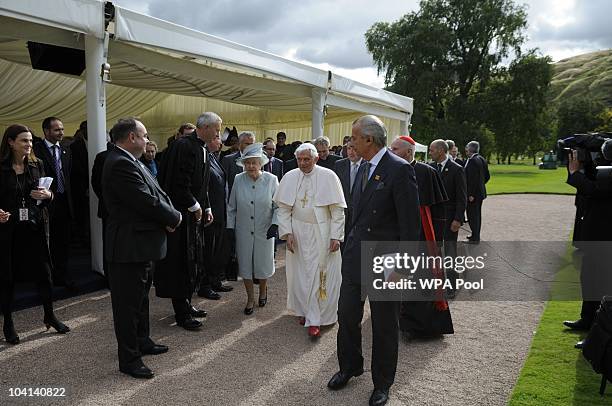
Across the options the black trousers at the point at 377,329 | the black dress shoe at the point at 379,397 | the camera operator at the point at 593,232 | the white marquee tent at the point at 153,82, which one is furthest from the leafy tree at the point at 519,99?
the black dress shoe at the point at 379,397

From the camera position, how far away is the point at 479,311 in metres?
5.79

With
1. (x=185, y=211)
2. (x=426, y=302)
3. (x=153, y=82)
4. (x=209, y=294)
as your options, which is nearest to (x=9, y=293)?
(x=185, y=211)

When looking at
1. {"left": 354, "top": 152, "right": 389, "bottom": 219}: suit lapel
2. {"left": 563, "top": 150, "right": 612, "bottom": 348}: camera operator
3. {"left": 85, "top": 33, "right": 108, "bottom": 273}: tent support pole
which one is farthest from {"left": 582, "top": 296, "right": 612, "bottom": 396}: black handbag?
{"left": 85, "top": 33, "right": 108, "bottom": 273}: tent support pole

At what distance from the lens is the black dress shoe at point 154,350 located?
170 inches

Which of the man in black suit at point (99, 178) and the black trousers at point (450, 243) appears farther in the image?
the black trousers at point (450, 243)

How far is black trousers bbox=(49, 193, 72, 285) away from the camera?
19.1ft

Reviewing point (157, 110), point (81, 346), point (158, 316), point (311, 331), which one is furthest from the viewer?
point (157, 110)

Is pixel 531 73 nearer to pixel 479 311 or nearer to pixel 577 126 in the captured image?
pixel 479 311

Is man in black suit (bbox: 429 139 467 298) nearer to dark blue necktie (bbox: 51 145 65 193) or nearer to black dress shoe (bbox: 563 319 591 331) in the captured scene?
black dress shoe (bbox: 563 319 591 331)

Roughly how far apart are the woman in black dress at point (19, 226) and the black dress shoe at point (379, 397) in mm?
3085

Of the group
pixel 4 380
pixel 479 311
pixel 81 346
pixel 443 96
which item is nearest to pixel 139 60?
pixel 81 346

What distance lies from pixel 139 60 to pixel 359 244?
15.3ft

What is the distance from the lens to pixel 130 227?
12.1 feet

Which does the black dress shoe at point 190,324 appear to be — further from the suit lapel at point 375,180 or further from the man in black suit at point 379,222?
the suit lapel at point 375,180
